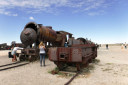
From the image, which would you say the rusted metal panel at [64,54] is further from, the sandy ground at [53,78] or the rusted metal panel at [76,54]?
the sandy ground at [53,78]

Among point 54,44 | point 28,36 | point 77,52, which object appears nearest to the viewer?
point 77,52

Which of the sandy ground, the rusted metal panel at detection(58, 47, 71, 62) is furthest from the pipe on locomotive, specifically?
the rusted metal panel at detection(58, 47, 71, 62)

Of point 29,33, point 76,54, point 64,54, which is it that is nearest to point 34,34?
point 29,33

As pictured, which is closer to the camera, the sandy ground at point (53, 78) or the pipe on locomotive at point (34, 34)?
the sandy ground at point (53, 78)

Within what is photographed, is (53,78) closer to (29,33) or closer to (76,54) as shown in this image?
(76,54)

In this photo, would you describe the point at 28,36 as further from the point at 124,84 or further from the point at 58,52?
the point at 124,84

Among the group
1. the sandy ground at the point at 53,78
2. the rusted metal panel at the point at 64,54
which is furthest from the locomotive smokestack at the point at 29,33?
the rusted metal panel at the point at 64,54

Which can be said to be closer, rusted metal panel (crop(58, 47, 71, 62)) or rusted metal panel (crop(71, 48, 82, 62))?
rusted metal panel (crop(71, 48, 82, 62))

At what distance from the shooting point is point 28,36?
9961 millimetres

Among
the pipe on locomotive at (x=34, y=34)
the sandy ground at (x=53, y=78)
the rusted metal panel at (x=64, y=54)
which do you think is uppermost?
the pipe on locomotive at (x=34, y=34)

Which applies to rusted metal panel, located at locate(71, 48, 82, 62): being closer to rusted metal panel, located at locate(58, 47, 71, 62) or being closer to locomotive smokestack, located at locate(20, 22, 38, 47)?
rusted metal panel, located at locate(58, 47, 71, 62)

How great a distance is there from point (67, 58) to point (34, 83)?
6.14 ft

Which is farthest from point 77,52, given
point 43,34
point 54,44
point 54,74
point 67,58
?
point 54,44

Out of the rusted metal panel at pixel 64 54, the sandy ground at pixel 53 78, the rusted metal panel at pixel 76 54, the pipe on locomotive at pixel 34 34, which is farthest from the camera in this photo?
the pipe on locomotive at pixel 34 34
